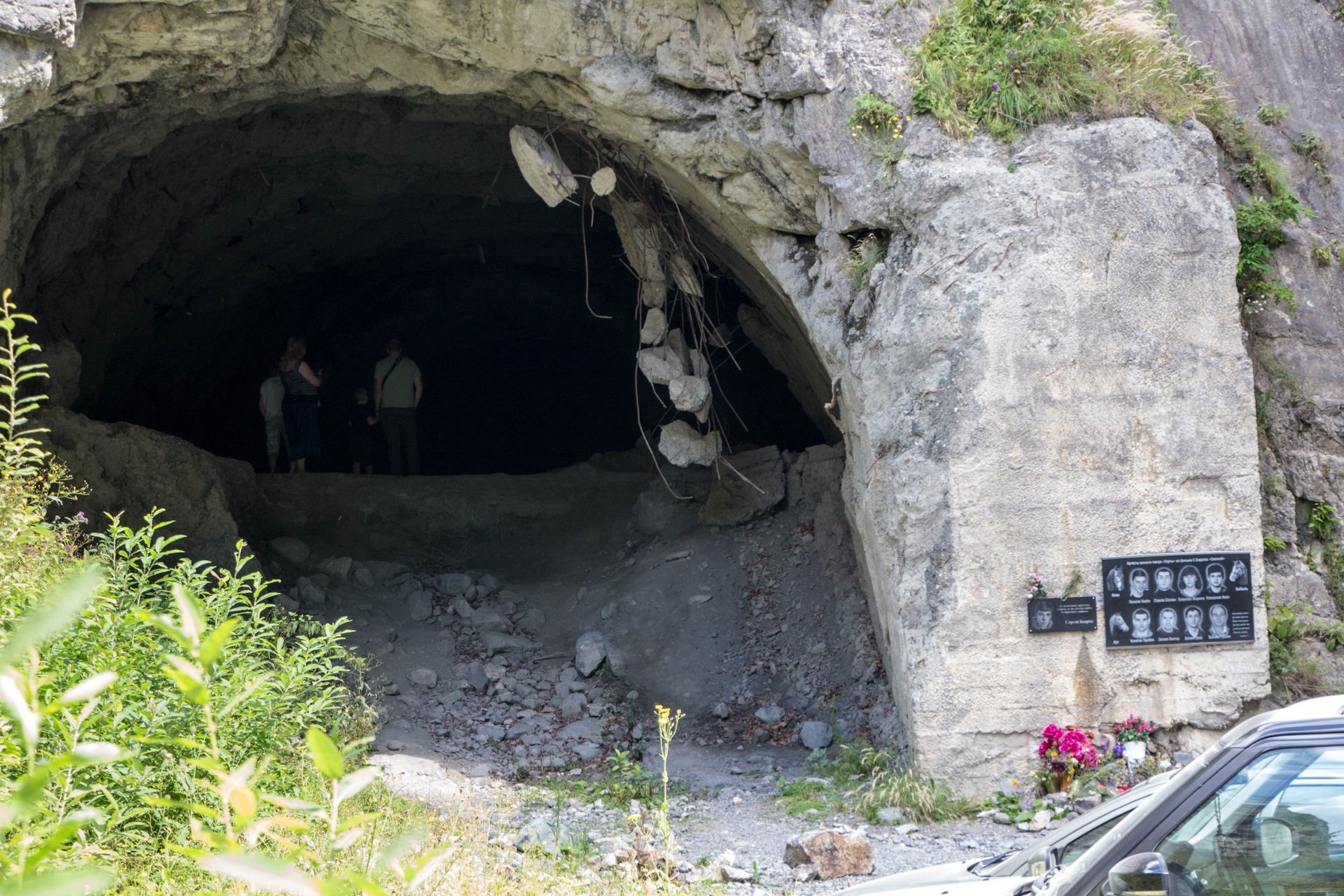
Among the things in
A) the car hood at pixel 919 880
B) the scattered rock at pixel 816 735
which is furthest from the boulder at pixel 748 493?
the car hood at pixel 919 880

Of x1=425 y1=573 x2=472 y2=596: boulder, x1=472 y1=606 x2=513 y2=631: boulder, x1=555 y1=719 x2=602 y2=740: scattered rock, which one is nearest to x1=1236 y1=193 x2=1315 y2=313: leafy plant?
x1=555 y1=719 x2=602 y2=740: scattered rock

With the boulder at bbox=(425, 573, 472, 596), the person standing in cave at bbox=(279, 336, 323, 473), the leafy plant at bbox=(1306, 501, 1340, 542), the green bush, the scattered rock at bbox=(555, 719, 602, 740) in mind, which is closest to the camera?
the green bush

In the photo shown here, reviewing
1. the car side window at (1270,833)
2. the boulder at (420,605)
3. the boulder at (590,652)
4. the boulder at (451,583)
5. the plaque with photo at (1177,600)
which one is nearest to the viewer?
the car side window at (1270,833)

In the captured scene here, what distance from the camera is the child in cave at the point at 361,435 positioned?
1342 cm

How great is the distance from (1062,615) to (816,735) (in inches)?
87.2

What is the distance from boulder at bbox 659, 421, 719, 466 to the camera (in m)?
8.33

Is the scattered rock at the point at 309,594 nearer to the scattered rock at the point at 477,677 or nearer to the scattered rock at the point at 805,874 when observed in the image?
the scattered rock at the point at 477,677

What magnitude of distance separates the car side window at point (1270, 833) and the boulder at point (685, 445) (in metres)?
6.44

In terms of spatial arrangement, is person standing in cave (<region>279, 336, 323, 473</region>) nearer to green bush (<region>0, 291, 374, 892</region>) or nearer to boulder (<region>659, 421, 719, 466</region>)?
boulder (<region>659, 421, 719, 466</region>)

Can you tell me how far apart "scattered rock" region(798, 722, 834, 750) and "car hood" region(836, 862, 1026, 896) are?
12.7 ft

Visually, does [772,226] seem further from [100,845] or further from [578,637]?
[100,845]

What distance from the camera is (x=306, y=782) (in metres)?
4.24

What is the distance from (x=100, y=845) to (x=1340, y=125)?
842 cm

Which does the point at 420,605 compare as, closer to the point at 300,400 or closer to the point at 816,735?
the point at 300,400
